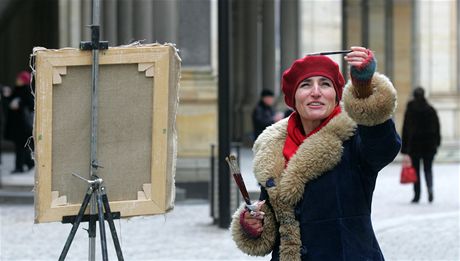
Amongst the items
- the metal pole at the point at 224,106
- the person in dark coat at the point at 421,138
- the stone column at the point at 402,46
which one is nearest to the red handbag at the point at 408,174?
the person in dark coat at the point at 421,138

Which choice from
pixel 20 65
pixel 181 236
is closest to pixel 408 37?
pixel 20 65

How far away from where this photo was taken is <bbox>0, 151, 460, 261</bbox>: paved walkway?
11.9 meters

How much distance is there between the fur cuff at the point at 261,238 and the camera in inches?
210

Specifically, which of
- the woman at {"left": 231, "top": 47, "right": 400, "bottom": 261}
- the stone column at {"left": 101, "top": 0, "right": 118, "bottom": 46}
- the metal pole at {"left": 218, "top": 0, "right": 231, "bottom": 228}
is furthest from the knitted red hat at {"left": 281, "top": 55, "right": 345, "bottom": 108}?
the stone column at {"left": 101, "top": 0, "right": 118, "bottom": 46}

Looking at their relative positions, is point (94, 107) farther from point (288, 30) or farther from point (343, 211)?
point (288, 30)

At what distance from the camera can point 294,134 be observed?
533 cm

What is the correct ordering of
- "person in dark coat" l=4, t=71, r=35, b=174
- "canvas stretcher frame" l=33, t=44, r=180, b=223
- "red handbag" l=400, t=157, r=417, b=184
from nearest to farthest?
"canvas stretcher frame" l=33, t=44, r=180, b=223
"red handbag" l=400, t=157, r=417, b=184
"person in dark coat" l=4, t=71, r=35, b=174

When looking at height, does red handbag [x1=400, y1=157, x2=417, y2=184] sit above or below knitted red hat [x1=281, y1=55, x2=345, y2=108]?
below

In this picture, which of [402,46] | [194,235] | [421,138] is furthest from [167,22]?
[402,46]

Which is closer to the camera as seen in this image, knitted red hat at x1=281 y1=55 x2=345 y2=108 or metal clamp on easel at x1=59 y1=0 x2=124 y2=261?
knitted red hat at x1=281 y1=55 x2=345 y2=108

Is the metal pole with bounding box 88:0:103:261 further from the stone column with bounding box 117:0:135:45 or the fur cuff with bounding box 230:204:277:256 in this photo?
the stone column with bounding box 117:0:135:45

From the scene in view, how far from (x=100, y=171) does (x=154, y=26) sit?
16398 millimetres

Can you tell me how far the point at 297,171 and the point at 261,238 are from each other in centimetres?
39

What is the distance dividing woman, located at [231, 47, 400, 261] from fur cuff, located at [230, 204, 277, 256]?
21 millimetres
